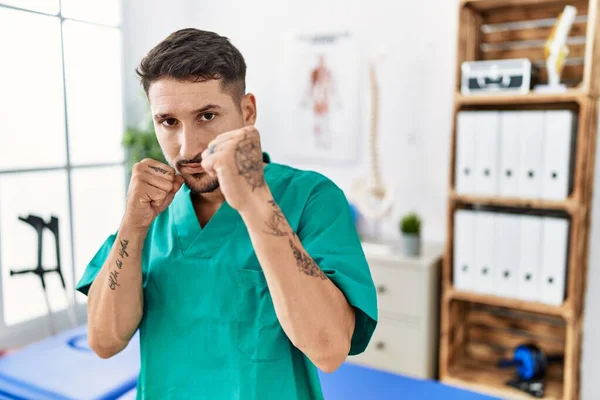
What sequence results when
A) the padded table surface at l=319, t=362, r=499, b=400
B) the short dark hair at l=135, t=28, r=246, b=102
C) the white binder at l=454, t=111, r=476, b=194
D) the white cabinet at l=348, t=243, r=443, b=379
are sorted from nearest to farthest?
the short dark hair at l=135, t=28, r=246, b=102 → the padded table surface at l=319, t=362, r=499, b=400 → the white binder at l=454, t=111, r=476, b=194 → the white cabinet at l=348, t=243, r=443, b=379

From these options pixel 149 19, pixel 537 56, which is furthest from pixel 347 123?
pixel 149 19

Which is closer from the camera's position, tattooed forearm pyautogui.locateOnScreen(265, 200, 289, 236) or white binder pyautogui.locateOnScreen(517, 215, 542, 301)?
tattooed forearm pyautogui.locateOnScreen(265, 200, 289, 236)

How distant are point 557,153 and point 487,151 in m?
0.26

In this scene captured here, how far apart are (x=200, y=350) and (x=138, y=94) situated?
271 cm

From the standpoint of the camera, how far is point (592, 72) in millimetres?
1981

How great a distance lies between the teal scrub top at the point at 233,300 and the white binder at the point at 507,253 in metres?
1.50

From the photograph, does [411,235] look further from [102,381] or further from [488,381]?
[102,381]

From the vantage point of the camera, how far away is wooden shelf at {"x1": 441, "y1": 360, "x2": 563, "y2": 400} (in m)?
2.26

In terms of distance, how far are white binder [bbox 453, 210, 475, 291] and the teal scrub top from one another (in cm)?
150

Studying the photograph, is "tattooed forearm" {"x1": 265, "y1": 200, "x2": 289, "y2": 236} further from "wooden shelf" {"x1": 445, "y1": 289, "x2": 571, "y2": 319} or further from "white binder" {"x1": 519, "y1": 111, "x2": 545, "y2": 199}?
"wooden shelf" {"x1": 445, "y1": 289, "x2": 571, "y2": 319}

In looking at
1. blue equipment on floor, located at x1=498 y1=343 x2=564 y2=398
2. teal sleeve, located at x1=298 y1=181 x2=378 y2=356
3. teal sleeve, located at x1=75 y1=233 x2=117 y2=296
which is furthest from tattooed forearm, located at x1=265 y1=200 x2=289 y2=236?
blue equipment on floor, located at x1=498 y1=343 x2=564 y2=398

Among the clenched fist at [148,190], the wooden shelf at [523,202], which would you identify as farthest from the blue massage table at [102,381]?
the wooden shelf at [523,202]

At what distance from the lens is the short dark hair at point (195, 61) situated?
81 cm

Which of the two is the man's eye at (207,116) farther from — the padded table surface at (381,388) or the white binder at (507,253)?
the white binder at (507,253)
